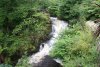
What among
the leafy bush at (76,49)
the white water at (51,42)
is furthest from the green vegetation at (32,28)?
the white water at (51,42)

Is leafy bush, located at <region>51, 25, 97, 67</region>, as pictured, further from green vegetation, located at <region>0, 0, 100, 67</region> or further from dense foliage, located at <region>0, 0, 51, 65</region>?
dense foliage, located at <region>0, 0, 51, 65</region>

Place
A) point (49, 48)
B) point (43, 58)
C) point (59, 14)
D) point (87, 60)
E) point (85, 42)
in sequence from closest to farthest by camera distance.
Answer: point (87, 60) → point (85, 42) → point (43, 58) → point (49, 48) → point (59, 14)

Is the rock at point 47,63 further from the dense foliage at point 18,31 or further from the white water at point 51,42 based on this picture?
the dense foliage at point 18,31

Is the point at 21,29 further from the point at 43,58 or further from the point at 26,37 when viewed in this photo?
the point at 43,58

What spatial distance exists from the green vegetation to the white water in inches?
10.2

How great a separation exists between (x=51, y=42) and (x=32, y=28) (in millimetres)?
1163

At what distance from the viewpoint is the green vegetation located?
34.4 feet

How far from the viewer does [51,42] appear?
11586mm

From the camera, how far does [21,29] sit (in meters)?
11.8

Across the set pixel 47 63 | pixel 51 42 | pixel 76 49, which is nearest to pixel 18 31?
pixel 51 42

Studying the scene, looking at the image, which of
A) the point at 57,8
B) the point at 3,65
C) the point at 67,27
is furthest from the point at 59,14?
the point at 3,65

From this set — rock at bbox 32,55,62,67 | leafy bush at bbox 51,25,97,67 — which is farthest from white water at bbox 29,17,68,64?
leafy bush at bbox 51,25,97,67

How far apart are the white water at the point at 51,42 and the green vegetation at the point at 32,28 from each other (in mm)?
259

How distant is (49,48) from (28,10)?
2.13 metres
